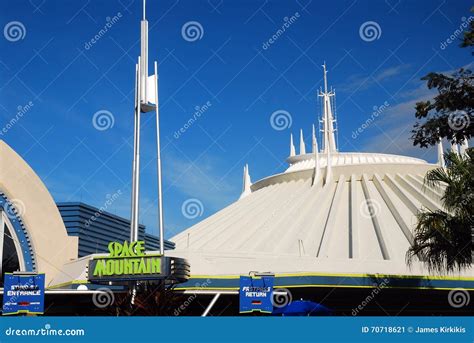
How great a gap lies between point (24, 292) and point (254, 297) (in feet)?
21.3

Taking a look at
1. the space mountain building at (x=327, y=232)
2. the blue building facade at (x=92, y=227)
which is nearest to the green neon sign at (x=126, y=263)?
the space mountain building at (x=327, y=232)

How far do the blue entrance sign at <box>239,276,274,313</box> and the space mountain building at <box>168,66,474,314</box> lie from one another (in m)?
0.99

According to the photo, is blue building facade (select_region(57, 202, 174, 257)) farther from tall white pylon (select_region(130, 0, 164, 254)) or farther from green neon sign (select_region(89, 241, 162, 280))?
green neon sign (select_region(89, 241, 162, 280))

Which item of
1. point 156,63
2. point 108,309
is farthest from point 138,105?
point 108,309

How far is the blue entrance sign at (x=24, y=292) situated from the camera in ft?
59.0

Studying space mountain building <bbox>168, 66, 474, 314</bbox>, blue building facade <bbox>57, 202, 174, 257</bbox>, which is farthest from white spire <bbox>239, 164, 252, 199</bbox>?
blue building facade <bbox>57, 202, 174, 257</bbox>

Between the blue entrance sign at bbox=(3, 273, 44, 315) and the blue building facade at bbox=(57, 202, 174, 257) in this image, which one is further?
the blue building facade at bbox=(57, 202, 174, 257)

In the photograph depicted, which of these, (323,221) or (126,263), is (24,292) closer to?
(126,263)

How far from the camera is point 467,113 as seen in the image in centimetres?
1516

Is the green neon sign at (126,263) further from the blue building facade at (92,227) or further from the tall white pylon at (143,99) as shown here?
the blue building facade at (92,227)

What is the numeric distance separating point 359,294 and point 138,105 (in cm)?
1208

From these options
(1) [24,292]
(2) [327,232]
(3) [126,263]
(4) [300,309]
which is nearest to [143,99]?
(3) [126,263]

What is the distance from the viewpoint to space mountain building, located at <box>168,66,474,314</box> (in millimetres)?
24047
